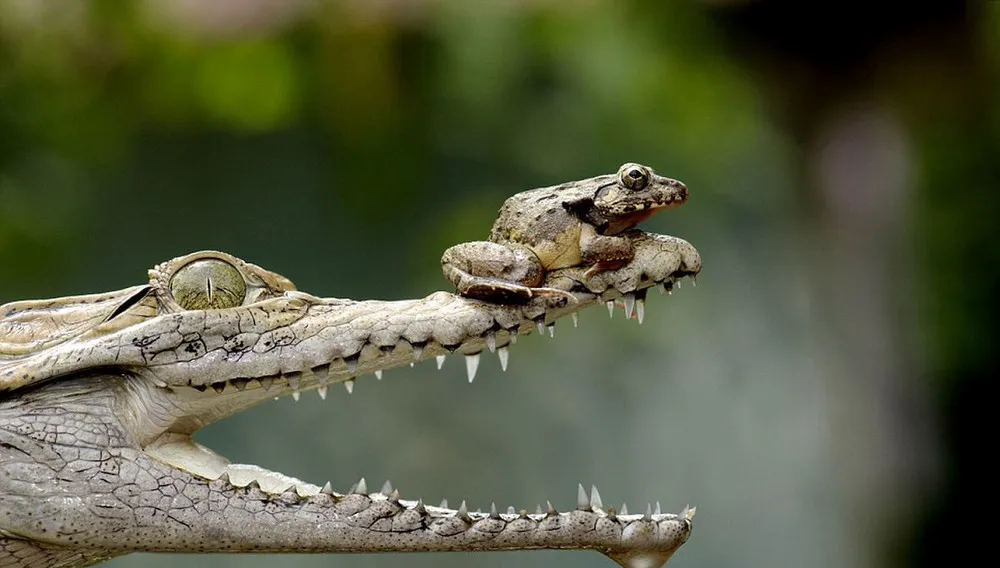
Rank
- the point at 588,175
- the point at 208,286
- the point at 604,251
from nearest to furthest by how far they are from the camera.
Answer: the point at 604,251 → the point at 208,286 → the point at 588,175

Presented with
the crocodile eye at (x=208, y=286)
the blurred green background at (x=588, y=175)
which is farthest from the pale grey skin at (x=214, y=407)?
the blurred green background at (x=588, y=175)

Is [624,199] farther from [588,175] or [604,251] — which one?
[588,175]

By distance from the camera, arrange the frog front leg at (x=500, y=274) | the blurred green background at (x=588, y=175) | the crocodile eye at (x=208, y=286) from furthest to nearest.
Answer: the blurred green background at (x=588, y=175)
the crocodile eye at (x=208, y=286)
the frog front leg at (x=500, y=274)

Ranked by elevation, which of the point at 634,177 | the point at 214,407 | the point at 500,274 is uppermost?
the point at 634,177

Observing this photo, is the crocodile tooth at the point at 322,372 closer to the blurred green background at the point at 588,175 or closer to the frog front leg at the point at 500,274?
the frog front leg at the point at 500,274

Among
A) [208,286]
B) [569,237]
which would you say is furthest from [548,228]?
[208,286]

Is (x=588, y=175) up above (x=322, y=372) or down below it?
above
